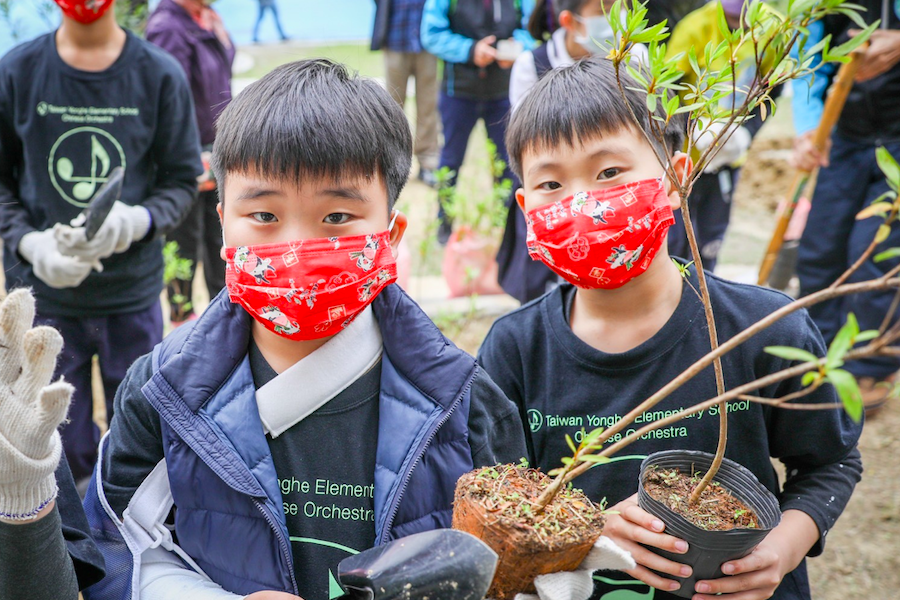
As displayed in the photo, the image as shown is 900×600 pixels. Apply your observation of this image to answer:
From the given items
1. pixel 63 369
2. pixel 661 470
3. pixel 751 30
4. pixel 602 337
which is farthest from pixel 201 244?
pixel 751 30

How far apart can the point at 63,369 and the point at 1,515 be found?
7.69ft

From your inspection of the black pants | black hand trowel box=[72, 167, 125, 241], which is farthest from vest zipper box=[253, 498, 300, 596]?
the black pants

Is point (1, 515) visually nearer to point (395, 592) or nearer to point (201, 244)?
point (395, 592)

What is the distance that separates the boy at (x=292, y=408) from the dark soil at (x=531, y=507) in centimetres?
24

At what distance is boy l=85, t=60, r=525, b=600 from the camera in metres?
1.77

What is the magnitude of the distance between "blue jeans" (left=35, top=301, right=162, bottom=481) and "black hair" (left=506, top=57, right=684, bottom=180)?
2200 millimetres

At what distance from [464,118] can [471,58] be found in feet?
2.07

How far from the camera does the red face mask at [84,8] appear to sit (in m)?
3.39

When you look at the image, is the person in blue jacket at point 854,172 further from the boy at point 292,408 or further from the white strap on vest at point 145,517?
the white strap on vest at point 145,517

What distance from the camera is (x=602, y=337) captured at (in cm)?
224

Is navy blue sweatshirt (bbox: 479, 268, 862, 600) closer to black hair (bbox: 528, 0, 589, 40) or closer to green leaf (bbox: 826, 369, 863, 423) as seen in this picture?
green leaf (bbox: 826, 369, 863, 423)

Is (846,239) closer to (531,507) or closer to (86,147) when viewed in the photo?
(531,507)

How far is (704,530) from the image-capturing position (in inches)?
63.3

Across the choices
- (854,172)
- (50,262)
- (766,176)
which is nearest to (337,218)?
(50,262)
